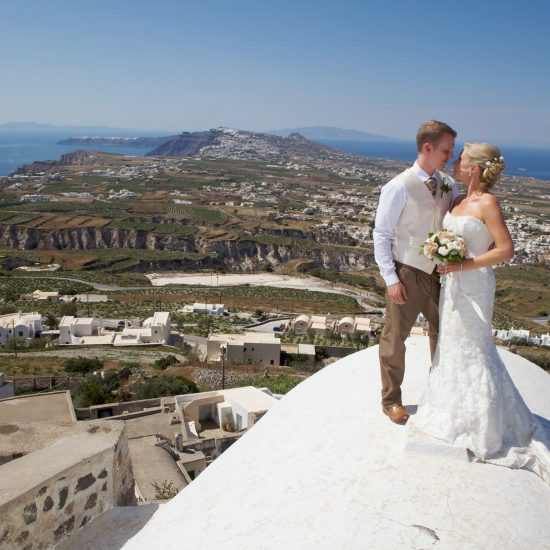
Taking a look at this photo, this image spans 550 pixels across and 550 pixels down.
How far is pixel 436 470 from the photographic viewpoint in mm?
3707

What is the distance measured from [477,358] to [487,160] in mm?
1326

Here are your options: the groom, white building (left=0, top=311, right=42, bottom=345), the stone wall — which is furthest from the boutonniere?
white building (left=0, top=311, right=42, bottom=345)

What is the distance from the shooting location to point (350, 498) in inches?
142

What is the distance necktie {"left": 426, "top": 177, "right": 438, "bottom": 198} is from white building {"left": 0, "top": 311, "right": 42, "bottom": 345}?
29.2 m

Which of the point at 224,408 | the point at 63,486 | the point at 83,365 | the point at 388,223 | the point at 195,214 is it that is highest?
the point at 388,223

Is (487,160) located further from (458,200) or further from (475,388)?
(475,388)

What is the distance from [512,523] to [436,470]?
1.71 feet

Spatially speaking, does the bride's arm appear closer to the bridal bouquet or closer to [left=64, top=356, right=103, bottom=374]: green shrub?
the bridal bouquet

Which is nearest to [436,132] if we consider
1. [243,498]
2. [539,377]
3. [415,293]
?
[415,293]

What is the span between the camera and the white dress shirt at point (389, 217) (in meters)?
4.11

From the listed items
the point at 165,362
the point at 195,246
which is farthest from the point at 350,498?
the point at 195,246

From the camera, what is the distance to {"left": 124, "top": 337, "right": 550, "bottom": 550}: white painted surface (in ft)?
10.8

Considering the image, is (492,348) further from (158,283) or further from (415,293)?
(158,283)

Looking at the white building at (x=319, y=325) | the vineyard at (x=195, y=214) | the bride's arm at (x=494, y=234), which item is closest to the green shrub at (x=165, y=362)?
the white building at (x=319, y=325)
